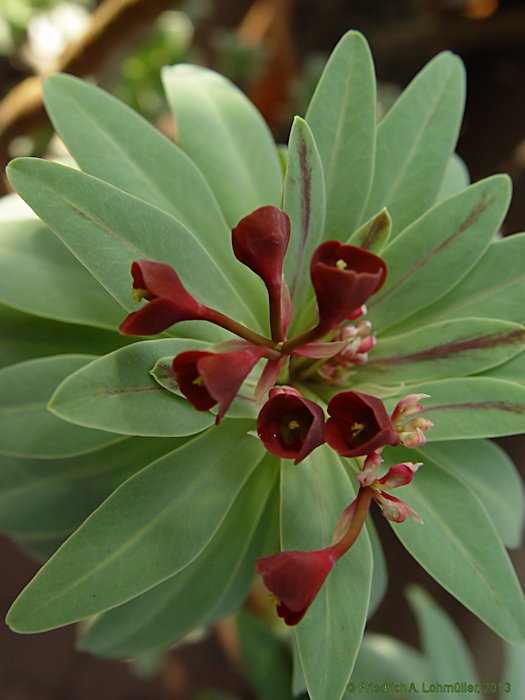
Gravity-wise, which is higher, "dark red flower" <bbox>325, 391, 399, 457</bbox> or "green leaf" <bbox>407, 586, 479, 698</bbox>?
"dark red flower" <bbox>325, 391, 399, 457</bbox>

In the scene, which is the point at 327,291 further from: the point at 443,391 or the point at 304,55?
the point at 304,55

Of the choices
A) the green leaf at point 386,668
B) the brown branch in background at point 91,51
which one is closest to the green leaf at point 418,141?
the brown branch in background at point 91,51

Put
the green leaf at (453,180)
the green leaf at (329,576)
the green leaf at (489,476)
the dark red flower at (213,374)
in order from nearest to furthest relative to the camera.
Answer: the dark red flower at (213,374)
the green leaf at (329,576)
the green leaf at (489,476)
the green leaf at (453,180)

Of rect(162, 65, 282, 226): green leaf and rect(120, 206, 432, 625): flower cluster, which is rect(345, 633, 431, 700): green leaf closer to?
rect(120, 206, 432, 625): flower cluster

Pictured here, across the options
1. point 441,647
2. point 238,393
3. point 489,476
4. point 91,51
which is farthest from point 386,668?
point 91,51

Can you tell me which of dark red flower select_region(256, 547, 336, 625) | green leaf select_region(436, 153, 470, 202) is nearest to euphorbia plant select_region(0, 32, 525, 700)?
dark red flower select_region(256, 547, 336, 625)

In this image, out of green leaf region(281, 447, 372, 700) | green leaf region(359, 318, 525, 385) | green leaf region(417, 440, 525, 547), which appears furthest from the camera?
green leaf region(417, 440, 525, 547)

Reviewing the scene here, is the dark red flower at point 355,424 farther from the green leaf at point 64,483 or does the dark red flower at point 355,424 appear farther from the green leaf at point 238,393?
the green leaf at point 64,483
